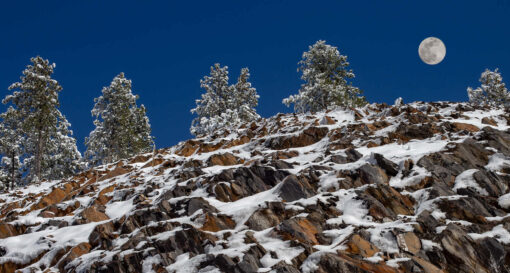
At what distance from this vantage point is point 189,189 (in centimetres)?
1288

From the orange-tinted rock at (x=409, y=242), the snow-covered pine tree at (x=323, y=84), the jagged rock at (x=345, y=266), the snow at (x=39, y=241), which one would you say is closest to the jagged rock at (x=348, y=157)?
the orange-tinted rock at (x=409, y=242)

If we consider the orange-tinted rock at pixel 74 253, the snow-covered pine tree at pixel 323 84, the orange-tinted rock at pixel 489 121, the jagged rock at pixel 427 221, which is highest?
the snow-covered pine tree at pixel 323 84

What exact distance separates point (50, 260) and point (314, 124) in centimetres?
1325

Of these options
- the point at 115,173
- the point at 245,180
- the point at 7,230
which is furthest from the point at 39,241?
the point at 115,173

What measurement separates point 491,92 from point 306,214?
137 feet

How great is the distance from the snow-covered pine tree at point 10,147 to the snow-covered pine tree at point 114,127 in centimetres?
614

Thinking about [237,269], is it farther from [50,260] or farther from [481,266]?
[50,260]

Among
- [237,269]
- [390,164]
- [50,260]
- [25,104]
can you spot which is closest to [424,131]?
[390,164]

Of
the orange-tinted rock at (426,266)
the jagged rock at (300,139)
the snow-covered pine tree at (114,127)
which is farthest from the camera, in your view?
the snow-covered pine tree at (114,127)

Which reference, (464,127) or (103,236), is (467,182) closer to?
(464,127)

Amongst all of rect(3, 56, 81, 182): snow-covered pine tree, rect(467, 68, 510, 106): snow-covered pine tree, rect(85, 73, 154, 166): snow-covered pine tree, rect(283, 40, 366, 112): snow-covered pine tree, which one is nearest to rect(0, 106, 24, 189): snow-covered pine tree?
rect(3, 56, 81, 182): snow-covered pine tree

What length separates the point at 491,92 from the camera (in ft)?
143

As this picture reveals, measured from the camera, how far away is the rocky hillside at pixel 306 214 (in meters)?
8.20

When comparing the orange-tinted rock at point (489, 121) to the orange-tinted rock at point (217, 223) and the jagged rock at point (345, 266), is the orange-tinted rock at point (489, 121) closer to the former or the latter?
the jagged rock at point (345, 266)
